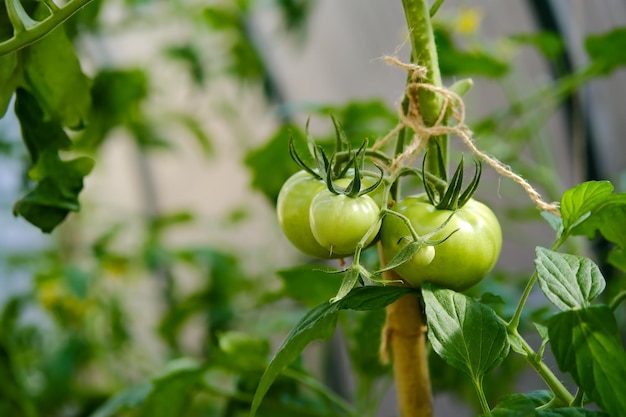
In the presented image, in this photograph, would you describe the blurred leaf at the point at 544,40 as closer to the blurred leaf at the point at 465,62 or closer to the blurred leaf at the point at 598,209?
the blurred leaf at the point at 465,62

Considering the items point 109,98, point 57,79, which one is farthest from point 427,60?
point 109,98

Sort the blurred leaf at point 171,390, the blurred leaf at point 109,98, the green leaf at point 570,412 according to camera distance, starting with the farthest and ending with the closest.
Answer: the blurred leaf at point 109,98 < the blurred leaf at point 171,390 < the green leaf at point 570,412

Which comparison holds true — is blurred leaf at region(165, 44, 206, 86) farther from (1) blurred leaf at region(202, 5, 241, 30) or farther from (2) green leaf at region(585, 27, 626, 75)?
(2) green leaf at region(585, 27, 626, 75)

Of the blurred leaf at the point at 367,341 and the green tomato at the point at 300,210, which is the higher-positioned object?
the green tomato at the point at 300,210

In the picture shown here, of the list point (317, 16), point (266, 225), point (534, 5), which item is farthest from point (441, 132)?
point (266, 225)

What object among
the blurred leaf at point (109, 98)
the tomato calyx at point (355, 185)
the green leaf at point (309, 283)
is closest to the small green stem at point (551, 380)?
the tomato calyx at point (355, 185)

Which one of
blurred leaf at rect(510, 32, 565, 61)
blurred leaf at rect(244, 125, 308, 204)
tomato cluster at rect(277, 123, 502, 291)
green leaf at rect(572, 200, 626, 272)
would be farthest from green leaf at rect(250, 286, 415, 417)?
blurred leaf at rect(510, 32, 565, 61)

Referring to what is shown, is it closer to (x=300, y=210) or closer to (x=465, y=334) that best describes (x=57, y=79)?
(x=300, y=210)

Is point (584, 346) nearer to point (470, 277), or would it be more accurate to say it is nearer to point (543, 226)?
point (470, 277)
